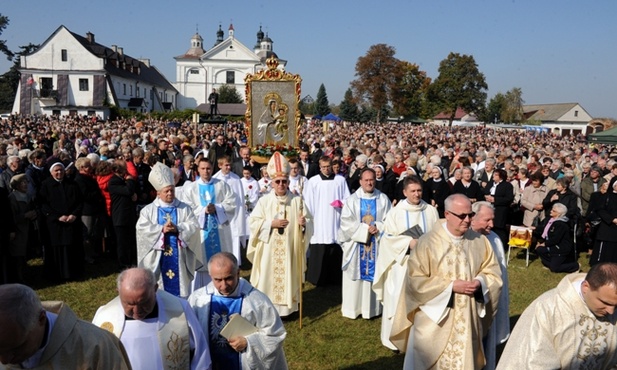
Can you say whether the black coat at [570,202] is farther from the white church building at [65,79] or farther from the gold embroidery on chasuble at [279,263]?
the white church building at [65,79]

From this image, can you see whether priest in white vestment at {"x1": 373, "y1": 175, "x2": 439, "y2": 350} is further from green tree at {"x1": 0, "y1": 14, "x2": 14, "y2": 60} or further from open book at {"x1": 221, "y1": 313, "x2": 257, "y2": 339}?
green tree at {"x1": 0, "y1": 14, "x2": 14, "y2": 60}

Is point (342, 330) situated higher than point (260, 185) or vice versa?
point (260, 185)

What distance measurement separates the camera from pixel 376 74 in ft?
219

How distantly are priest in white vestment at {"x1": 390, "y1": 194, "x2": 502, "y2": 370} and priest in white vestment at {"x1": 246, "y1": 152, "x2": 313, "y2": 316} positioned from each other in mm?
2672

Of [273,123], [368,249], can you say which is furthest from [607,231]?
[273,123]

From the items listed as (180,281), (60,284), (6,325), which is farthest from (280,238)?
(6,325)

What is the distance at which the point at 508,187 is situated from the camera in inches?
407

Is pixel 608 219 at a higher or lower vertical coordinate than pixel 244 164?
lower

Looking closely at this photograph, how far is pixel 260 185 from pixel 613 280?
306 inches

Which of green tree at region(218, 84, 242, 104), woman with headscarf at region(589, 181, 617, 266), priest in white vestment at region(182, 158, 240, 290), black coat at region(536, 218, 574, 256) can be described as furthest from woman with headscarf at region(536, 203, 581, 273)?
green tree at region(218, 84, 242, 104)

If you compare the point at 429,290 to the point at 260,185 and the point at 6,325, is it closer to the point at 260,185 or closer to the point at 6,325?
the point at 6,325

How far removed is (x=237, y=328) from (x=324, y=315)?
12.8 ft

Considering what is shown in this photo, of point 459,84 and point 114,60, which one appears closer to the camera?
point 114,60

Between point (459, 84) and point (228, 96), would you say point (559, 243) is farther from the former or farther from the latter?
point (228, 96)
